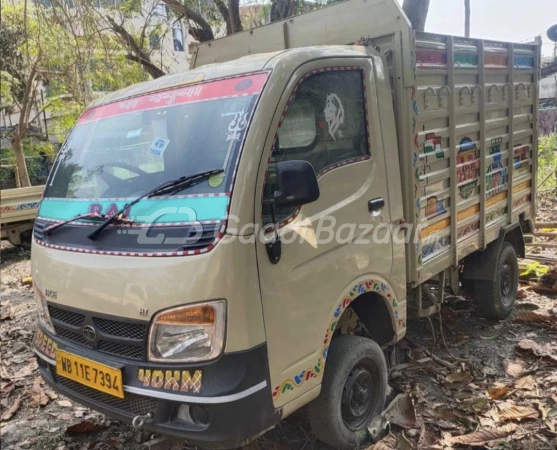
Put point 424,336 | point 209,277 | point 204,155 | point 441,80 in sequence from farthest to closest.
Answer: point 424,336 < point 441,80 < point 204,155 < point 209,277

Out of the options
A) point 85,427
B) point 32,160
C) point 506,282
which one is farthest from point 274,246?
point 32,160

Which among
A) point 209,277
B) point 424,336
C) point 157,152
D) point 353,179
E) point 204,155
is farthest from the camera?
point 424,336

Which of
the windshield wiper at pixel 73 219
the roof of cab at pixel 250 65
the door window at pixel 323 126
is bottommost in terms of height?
the windshield wiper at pixel 73 219

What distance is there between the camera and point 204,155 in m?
2.36

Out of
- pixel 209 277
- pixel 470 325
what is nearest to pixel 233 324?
pixel 209 277

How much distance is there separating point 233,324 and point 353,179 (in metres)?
1.17

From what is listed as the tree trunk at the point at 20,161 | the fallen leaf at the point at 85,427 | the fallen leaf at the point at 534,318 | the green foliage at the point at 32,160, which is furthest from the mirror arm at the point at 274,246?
the green foliage at the point at 32,160

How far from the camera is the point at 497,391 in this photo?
3527mm

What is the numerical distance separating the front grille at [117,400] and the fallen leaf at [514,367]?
2.97m

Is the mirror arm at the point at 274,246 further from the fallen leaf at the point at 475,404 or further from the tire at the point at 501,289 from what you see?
the tire at the point at 501,289

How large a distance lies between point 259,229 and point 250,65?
0.93 metres

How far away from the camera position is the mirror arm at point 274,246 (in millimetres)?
2230

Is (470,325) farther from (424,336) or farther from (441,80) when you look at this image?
(441,80)

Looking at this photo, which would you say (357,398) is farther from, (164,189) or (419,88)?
(419,88)
